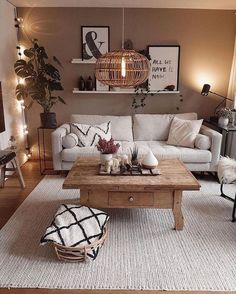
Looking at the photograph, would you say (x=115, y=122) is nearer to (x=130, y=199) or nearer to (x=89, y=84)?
(x=89, y=84)

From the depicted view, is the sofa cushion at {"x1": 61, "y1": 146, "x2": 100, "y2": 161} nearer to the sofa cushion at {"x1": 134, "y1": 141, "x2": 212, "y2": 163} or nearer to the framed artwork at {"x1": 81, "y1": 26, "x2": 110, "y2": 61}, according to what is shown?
the sofa cushion at {"x1": 134, "y1": 141, "x2": 212, "y2": 163}

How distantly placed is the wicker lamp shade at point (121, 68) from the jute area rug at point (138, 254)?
1.36m

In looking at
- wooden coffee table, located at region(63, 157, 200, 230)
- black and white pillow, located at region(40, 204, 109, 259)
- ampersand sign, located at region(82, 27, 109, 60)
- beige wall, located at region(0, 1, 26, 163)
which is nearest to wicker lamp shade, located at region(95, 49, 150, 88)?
wooden coffee table, located at region(63, 157, 200, 230)

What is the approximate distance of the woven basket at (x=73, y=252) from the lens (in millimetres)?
1907

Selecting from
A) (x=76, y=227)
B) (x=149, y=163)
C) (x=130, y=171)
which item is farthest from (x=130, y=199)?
(x=76, y=227)

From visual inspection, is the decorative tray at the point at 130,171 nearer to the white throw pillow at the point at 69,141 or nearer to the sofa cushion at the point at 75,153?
the sofa cushion at the point at 75,153

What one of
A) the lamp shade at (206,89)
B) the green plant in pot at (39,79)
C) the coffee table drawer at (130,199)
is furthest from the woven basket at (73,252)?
the lamp shade at (206,89)

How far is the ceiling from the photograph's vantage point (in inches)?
143

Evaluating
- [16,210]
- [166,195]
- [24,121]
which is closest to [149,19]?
[24,121]

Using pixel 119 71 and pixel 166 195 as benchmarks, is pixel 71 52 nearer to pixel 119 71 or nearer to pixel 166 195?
pixel 119 71

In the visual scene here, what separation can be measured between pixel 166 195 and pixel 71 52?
2882mm

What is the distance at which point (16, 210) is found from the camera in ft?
9.02

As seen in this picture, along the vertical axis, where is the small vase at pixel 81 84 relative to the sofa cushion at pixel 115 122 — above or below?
above

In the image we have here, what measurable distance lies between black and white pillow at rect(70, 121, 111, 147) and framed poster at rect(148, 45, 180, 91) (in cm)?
114
